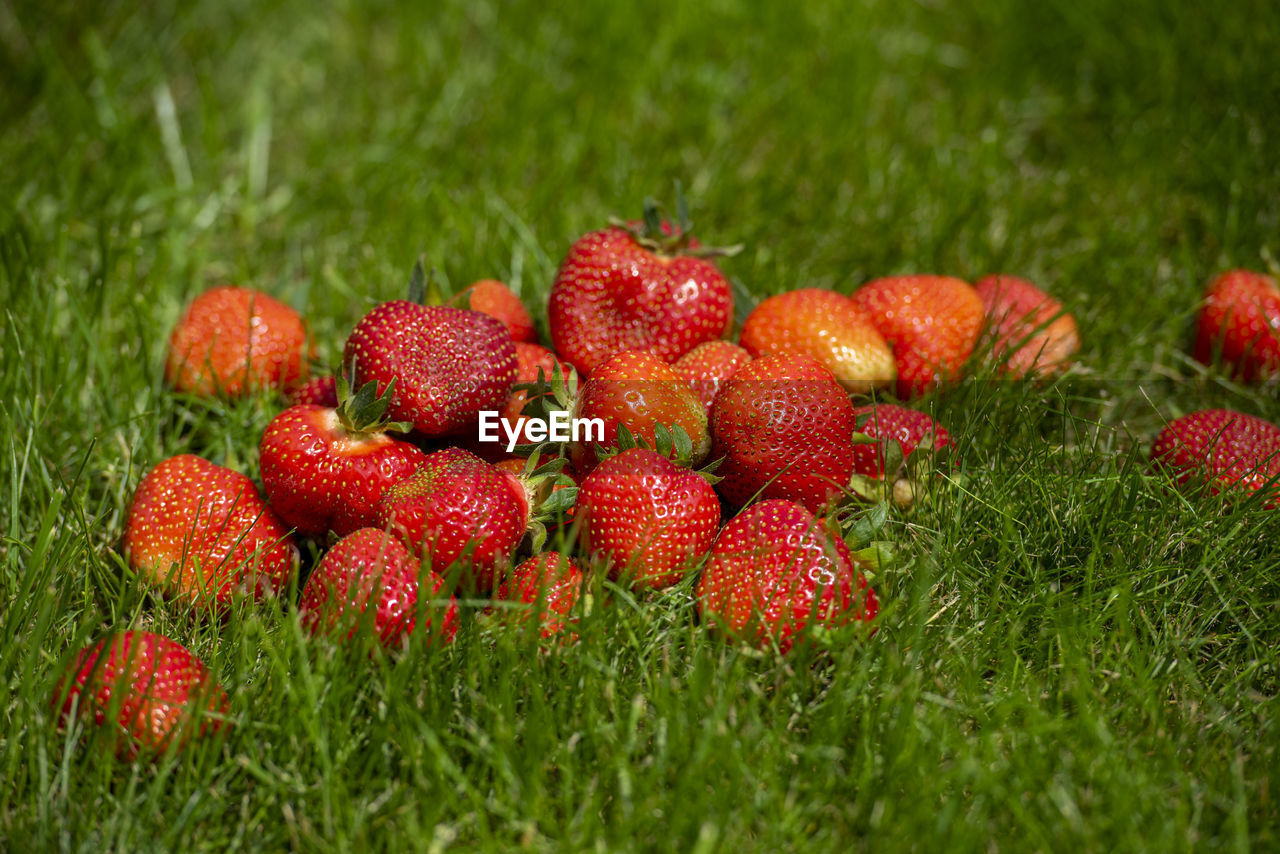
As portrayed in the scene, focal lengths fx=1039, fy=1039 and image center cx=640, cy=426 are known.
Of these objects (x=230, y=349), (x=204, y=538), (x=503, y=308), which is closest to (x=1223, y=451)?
(x=503, y=308)

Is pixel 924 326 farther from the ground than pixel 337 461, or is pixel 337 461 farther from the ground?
pixel 924 326

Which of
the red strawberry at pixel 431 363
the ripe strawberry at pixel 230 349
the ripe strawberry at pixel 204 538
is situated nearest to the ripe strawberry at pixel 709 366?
the red strawberry at pixel 431 363

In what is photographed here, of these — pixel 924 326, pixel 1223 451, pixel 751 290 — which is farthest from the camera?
pixel 751 290

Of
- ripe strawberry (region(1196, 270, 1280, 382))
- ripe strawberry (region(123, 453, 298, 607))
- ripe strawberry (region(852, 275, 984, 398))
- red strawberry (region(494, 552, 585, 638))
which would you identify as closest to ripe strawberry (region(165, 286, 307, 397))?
ripe strawberry (region(123, 453, 298, 607))

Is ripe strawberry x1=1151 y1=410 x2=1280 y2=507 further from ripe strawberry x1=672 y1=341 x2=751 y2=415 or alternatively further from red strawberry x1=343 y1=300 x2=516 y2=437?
red strawberry x1=343 y1=300 x2=516 y2=437

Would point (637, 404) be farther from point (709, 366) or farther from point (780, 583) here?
point (780, 583)

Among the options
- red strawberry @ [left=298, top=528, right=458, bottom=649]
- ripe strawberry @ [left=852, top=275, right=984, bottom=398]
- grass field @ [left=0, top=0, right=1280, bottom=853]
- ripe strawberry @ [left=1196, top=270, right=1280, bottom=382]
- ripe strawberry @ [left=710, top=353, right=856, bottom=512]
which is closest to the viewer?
grass field @ [left=0, top=0, right=1280, bottom=853]
